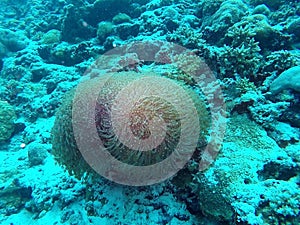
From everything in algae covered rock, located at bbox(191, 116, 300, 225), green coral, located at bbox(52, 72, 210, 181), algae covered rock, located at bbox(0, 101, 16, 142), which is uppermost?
Result: green coral, located at bbox(52, 72, 210, 181)

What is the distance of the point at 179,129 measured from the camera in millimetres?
2328

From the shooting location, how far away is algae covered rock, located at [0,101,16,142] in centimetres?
505

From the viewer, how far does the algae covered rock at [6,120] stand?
505 centimetres

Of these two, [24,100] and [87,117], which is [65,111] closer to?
[87,117]

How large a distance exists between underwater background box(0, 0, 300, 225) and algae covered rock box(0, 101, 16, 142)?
23 mm

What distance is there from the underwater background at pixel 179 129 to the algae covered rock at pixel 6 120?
0.02m

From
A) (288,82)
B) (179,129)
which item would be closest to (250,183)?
(179,129)

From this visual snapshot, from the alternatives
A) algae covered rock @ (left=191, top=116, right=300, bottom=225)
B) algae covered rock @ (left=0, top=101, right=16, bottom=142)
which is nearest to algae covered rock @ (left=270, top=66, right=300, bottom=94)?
algae covered rock @ (left=191, top=116, right=300, bottom=225)

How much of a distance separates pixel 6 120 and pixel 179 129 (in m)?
4.67

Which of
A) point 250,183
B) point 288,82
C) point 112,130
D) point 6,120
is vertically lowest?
point 6,120

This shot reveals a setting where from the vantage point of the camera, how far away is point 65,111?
2717mm

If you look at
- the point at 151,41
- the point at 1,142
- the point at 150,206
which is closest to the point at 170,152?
the point at 150,206

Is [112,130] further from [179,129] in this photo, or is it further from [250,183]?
[250,183]

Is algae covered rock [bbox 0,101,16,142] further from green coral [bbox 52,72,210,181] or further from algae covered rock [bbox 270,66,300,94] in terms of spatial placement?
algae covered rock [bbox 270,66,300,94]
